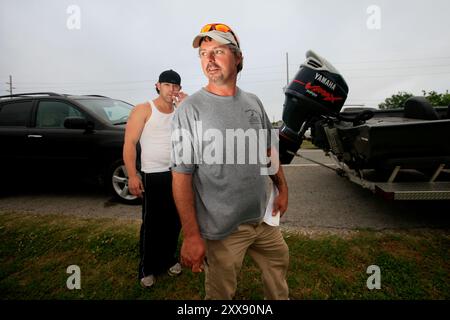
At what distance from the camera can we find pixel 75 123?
3.61m

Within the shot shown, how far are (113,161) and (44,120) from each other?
1.52m

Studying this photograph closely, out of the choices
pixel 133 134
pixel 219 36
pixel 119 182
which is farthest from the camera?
pixel 119 182

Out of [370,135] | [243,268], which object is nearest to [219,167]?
[243,268]

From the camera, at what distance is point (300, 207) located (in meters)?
3.54

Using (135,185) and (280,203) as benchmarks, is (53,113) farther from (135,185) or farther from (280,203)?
(280,203)

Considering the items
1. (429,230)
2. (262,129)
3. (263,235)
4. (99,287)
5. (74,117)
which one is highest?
(74,117)

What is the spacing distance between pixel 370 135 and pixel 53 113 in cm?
462

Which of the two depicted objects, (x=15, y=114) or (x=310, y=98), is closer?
(x=310, y=98)

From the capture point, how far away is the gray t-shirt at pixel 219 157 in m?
1.17

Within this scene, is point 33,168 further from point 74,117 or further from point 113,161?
point 113,161

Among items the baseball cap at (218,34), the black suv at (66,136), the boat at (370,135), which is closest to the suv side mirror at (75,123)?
the black suv at (66,136)

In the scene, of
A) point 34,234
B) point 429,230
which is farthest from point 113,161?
point 429,230

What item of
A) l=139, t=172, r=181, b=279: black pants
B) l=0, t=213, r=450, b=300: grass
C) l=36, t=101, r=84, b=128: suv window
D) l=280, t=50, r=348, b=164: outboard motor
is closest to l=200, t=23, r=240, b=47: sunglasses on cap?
l=139, t=172, r=181, b=279: black pants

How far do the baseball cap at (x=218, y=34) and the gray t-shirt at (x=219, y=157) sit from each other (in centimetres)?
27
